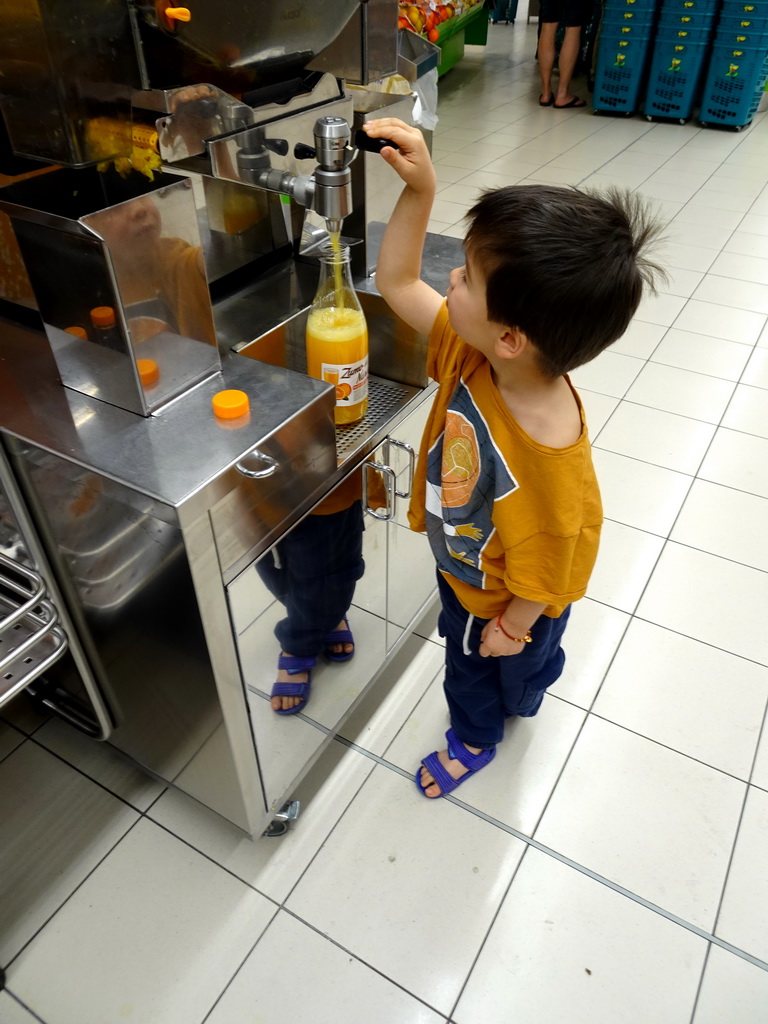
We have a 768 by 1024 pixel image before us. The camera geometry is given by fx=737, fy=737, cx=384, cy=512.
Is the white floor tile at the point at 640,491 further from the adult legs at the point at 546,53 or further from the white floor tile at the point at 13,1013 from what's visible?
the adult legs at the point at 546,53

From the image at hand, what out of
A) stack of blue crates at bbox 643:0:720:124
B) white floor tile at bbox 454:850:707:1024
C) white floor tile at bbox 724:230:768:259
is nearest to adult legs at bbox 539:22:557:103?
stack of blue crates at bbox 643:0:720:124

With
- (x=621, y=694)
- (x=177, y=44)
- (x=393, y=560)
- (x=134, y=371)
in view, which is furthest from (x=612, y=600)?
(x=177, y=44)

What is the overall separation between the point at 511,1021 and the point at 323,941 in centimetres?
31

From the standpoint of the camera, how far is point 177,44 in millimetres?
759

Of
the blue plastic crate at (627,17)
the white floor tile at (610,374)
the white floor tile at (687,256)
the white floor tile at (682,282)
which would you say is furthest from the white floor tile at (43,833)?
the blue plastic crate at (627,17)

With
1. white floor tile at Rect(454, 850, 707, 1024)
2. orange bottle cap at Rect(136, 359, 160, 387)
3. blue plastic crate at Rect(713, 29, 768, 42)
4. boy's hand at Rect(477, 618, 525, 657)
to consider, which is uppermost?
orange bottle cap at Rect(136, 359, 160, 387)

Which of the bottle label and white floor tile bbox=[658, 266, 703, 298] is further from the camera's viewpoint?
white floor tile bbox=[658, 266, 703, 298]

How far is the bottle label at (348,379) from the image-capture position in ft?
3.36

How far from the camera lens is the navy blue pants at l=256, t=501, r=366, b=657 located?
1.05 meters

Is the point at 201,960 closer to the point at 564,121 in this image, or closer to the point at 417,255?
the point at 417,255

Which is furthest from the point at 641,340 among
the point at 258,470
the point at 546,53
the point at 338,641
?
the point at 546,53

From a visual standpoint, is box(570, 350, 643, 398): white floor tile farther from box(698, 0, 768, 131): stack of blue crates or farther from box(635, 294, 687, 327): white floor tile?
box(698, 0, 768, 131): stack of blue crates

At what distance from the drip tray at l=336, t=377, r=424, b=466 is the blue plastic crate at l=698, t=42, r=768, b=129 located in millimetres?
4688

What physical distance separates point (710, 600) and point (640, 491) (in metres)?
0.42
